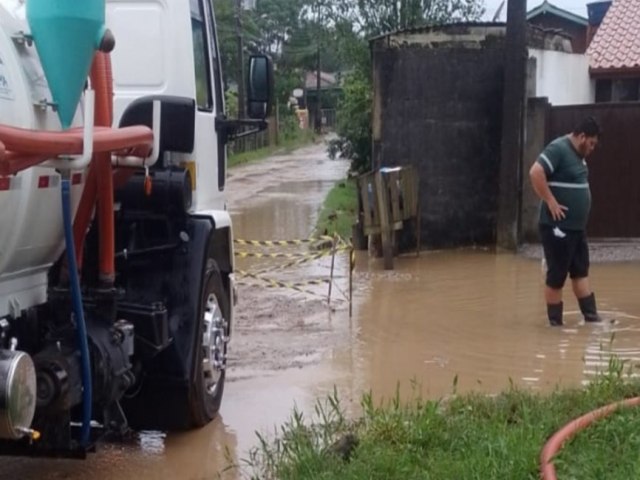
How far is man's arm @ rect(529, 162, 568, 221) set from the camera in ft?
30.6


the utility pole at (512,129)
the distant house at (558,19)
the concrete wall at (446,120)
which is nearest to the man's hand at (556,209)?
the utility pole at (512,129)

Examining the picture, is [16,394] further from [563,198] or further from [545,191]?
[563,198]

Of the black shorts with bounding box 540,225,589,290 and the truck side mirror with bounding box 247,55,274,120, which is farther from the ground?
the truck side mirror with bounding box 247,55,274,120

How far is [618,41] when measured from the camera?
22656 mm

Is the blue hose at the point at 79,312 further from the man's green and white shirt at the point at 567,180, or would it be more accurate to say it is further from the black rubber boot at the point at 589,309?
the black rubber boot at the point at 589,309

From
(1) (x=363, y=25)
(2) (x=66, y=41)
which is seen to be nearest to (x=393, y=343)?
(2) (x=66, y=41)

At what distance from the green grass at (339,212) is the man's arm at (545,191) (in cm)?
673

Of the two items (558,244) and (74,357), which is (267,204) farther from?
(74,357)

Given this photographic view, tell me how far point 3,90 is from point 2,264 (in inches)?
31.1

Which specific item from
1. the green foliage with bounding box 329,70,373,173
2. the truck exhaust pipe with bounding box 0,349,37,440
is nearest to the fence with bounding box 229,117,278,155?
the green foliage with bounding box 329,70,373,173

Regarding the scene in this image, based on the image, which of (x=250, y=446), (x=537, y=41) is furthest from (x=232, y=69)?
(x=250, y=446)

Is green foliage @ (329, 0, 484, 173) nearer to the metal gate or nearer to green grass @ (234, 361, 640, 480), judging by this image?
the metal gate

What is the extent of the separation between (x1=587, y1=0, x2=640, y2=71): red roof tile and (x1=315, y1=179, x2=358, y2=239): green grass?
5.39 meters

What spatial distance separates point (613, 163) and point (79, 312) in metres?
10.5
